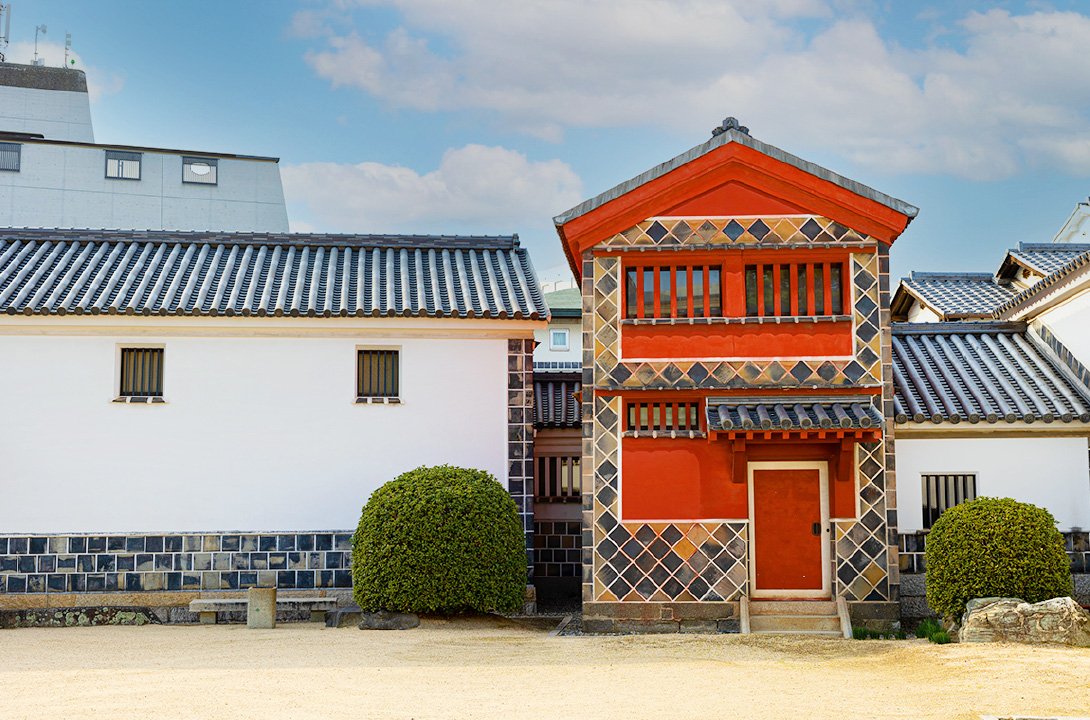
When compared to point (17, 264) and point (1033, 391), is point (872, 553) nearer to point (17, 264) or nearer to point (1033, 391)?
point (1033, 391)

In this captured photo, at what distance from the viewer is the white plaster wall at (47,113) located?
110ft

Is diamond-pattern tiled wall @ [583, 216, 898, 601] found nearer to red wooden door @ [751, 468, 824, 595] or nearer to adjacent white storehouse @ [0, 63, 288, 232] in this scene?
red wooden door @ [751, 468, 824, 595]

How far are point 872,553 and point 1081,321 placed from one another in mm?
5590

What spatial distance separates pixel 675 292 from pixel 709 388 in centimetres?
152

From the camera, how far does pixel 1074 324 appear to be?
15.6m

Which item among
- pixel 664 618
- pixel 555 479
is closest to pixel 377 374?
pixel 555 479

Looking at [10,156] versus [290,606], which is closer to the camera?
[290,606]

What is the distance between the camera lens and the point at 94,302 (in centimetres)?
1487

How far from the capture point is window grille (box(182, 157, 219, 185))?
3328 cm

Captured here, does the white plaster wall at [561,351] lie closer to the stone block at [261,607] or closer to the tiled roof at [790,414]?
the tiled roof at [790,414]

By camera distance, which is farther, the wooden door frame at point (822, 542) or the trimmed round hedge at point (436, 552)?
the wooden door frame at point (822, 542)

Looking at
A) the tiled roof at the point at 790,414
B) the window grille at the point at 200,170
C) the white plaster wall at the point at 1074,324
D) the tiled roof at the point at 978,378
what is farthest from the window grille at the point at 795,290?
the window grille at the point at 200,170

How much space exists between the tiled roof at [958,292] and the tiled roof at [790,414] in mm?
11607

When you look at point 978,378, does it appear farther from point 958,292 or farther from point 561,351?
point 561,351
